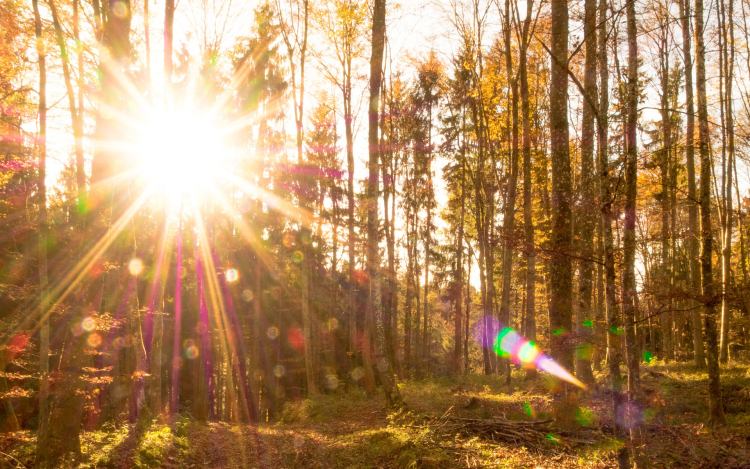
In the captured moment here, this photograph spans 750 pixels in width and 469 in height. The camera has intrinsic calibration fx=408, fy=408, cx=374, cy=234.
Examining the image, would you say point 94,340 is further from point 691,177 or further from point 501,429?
point 691,177

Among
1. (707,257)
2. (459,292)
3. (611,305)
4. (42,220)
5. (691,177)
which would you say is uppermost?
(691,177)

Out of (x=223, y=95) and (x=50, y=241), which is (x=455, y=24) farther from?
(x=50, y=241)

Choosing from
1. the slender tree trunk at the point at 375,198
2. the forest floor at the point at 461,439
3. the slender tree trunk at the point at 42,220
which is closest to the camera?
the forest floor at the point at 461,439

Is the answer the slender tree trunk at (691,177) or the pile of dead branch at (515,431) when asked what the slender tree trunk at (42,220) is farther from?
the slender tree trunk at (691,177)

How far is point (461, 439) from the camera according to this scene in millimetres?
7195

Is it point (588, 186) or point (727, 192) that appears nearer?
point (588, 186)

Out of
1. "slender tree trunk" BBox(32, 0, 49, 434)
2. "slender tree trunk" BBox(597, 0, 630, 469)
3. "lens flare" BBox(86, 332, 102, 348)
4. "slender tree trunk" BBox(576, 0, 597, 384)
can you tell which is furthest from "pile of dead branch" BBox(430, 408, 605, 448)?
"slender tree trunk" BBox(32, 0, 49, 434)

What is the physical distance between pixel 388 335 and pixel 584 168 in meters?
7.19

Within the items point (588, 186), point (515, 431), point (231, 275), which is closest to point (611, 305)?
point (588, 186)

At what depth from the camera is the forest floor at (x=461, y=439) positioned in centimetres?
602

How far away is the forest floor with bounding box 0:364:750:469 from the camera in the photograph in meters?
6.02

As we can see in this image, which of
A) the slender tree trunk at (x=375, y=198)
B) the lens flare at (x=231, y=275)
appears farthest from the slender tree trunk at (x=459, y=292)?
the lens flare at (x=231, y=275)

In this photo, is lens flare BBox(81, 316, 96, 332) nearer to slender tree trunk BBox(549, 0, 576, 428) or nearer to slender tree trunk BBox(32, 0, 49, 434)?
slender tree trunk BBox(32, 0, 49, 434)

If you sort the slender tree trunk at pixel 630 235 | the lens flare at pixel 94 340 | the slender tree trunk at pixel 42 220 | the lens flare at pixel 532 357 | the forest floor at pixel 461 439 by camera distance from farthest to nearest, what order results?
1. the slender tree trunk at pixel 42 220
2. the lens flare at pixel 94 340
3. the lens flare at pixel 532 357
4. the forest floor at pixel 461 439
5. the slender tree trunk at pixel 630 235
